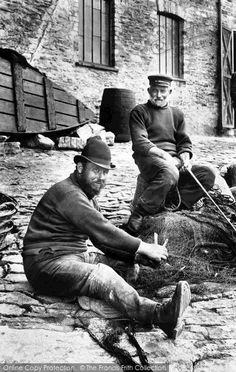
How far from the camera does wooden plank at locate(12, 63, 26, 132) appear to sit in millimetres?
8570

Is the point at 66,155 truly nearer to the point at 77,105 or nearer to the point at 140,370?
the point at 77,105

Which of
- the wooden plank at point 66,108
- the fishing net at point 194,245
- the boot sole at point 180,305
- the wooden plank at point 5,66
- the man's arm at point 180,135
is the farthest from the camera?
the wooden plank at point 66,108

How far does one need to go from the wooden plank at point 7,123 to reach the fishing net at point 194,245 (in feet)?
15.3

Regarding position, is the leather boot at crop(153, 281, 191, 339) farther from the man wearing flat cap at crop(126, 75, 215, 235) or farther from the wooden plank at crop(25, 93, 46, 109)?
the wooden plank at crop(25, 93, 46, 109)

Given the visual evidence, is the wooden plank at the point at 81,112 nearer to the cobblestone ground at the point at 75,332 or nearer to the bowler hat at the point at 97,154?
the cobblestone ground at the point at 75,332

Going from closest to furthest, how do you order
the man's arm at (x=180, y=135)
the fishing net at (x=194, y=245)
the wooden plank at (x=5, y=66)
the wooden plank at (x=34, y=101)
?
the fishing net at (x=194, y=245) < the man's arm at (x=180, y=135) < the wooden plank at (x=5, y=66) < the wooden plank at (x=34, y=101)

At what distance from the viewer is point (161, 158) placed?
4789 mm

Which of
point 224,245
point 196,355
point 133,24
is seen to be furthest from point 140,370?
point 133,24

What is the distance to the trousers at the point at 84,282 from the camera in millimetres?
2707

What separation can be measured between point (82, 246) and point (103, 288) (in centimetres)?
52

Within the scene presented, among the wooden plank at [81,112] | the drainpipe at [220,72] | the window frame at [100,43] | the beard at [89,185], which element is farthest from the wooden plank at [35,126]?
the drainpipe at [220,72]

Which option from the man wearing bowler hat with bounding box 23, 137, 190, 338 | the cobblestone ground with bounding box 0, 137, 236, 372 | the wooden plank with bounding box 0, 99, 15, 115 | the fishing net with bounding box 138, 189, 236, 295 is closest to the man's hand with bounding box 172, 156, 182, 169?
the fishing net with bounding box 138, 189, 236, 295

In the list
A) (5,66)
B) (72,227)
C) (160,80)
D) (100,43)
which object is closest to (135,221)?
(160,80)

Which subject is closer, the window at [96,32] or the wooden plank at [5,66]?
the wooden plank at [5,66]
